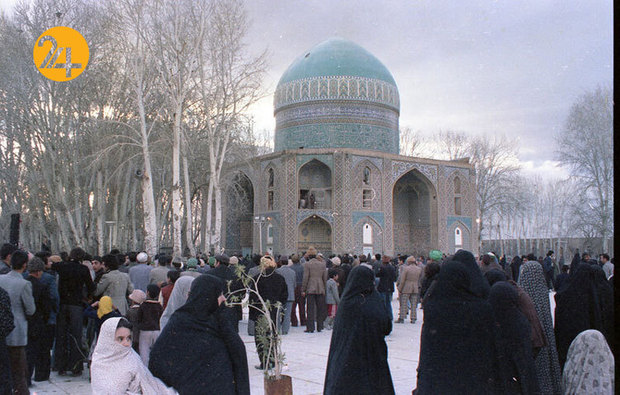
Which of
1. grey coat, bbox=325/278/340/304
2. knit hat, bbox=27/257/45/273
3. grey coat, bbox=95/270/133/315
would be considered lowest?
grey coat, bbox=325/278/340/304

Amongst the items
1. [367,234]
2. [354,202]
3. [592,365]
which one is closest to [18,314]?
[592,365]

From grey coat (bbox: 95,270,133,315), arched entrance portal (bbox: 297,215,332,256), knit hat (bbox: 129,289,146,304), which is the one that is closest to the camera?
knit hat (bbox: 129,289,146,304)

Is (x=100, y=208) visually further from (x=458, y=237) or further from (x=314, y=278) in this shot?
(x=458, y=237)

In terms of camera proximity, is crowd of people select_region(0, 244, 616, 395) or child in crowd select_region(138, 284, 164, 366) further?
child in crowd select_region(138, 284, 164, 366)

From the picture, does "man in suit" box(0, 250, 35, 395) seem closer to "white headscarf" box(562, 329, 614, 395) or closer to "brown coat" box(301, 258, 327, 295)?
"white headscarf" box(562, 329, 614, 395)

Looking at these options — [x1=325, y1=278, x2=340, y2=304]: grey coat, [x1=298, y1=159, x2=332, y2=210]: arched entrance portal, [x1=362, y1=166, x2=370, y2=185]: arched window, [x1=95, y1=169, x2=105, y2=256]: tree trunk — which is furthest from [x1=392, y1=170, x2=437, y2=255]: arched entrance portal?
[x1=325, y1=278, x2=340, y2=304]: grey coat

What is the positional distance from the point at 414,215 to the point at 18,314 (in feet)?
86.6

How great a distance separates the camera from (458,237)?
2925 centimetres

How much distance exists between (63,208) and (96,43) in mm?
5019

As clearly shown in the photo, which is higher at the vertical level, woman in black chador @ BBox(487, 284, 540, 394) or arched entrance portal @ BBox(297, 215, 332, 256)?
arched entrance portal @ BBox(297, 215, 332, 256)

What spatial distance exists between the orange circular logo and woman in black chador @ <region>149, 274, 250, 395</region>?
45.8 ft

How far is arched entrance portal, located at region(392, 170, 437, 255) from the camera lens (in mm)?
29125

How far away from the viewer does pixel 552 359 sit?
15.2ft

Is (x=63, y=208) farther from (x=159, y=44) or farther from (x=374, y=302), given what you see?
(x=374, y=302)
